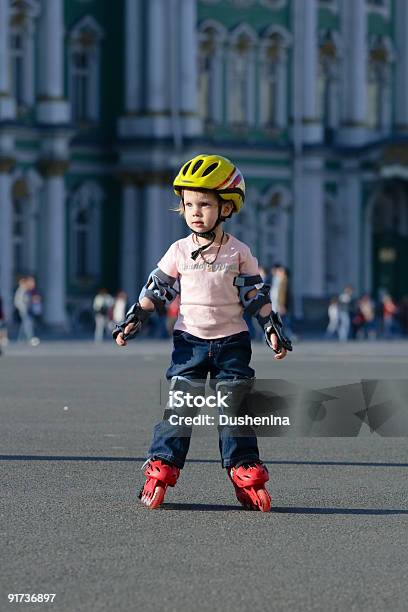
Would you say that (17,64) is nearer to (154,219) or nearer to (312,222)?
(154,219)

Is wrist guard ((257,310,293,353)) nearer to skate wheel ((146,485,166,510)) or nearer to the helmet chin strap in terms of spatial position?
the helmet chin strap

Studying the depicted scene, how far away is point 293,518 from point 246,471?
1.06 ft

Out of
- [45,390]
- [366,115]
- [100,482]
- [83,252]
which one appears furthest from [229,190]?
[366,115]

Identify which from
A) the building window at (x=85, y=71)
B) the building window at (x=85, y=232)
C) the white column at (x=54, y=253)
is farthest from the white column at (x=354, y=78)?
the white column at (x=54, y=253)

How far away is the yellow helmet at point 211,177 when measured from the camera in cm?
1020

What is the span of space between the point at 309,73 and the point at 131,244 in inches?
306

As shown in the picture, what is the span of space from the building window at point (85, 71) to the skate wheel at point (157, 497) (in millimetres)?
48587

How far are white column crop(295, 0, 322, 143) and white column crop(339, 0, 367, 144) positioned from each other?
5.04 ft

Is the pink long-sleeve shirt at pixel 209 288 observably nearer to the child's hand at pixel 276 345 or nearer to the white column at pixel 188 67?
the child's hand at pixel 276 345

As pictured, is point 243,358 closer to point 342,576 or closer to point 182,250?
point 182,250

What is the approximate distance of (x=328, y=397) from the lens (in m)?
10.0

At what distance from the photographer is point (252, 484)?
1015cm

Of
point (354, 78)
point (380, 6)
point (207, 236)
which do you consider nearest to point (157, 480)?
point (207, 236)

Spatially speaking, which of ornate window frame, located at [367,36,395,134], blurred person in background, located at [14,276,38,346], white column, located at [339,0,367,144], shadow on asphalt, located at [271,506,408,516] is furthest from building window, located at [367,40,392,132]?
shadow on asphalt, located at [271,506,408,516]
